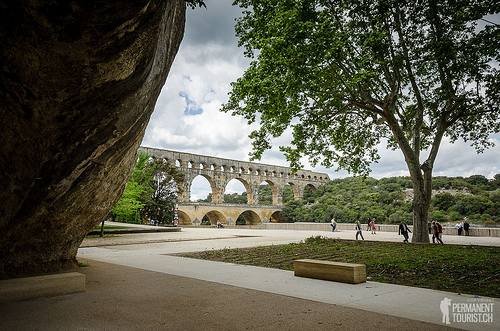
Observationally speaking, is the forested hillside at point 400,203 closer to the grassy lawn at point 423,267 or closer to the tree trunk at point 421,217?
the tree trunk at point 421,217

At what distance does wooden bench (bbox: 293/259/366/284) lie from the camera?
541 cm

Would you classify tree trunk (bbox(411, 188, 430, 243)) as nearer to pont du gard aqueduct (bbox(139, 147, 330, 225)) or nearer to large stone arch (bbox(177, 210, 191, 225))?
pont du gard aqueduct (bbox(139, 147, 330, 225))

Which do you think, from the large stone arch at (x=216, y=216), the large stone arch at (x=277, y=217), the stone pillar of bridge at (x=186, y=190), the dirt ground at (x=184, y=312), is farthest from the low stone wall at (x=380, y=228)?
the dirt ground at (x=184, y=312)

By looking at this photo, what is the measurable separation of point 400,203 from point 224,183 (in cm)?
2260

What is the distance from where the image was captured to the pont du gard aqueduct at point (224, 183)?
3744cm

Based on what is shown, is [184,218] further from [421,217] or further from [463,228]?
[421,217]

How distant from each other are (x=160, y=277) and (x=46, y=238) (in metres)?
2.07

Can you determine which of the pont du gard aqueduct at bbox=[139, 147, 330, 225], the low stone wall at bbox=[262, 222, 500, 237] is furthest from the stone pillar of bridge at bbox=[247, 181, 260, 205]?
the low stone wall at bbox=[262, 222, 500, 237]

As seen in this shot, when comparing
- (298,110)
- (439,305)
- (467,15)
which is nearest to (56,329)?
(439,305)

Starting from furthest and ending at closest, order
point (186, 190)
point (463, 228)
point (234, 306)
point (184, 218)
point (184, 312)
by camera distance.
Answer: point (186, 190) → point (184, 218) → point (463, 228) → point (234, 306) → point (184, 312)

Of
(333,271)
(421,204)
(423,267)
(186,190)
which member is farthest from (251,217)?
(333,271)

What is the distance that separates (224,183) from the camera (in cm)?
Answer: 4416

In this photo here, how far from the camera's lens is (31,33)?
8.23 feet

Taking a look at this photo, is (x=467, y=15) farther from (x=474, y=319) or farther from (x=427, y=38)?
(x=474, y=319)
